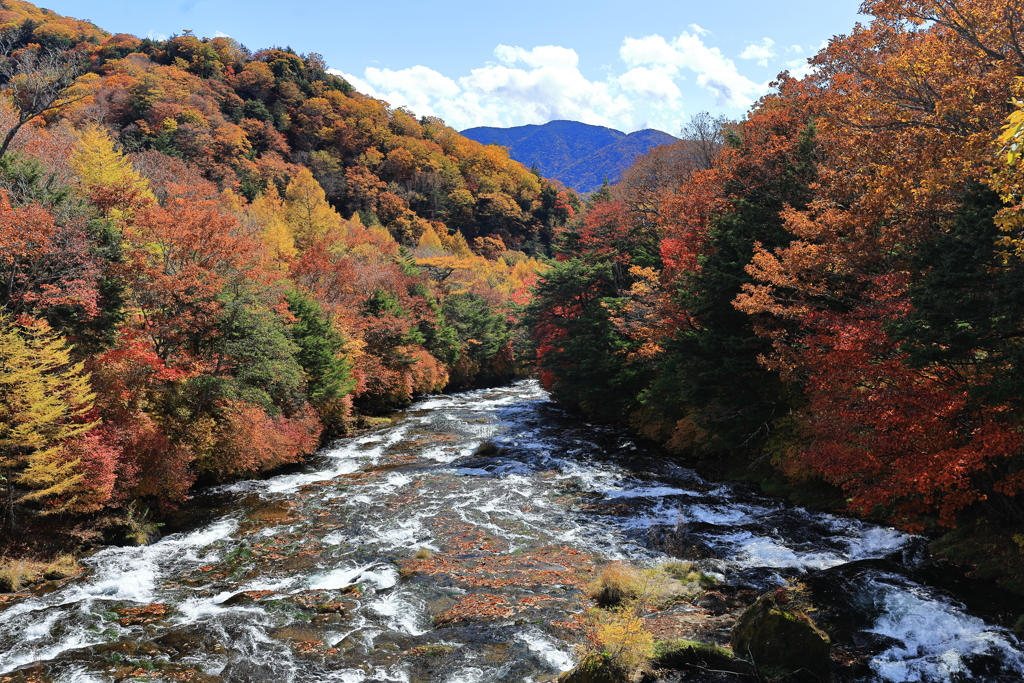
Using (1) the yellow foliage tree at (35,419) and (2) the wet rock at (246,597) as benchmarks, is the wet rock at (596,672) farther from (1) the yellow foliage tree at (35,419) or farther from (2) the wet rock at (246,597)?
(1) the yellow foliage tree at (35,419)

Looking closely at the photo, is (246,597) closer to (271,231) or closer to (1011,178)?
(1011,178)

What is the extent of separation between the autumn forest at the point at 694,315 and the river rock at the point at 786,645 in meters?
5.37

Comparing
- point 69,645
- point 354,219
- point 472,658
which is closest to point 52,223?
point 69,645

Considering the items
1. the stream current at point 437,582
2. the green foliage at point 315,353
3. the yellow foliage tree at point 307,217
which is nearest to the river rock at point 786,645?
the stream current at point 437,582

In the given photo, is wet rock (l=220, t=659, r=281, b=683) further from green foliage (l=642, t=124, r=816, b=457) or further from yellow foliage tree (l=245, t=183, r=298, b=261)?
yellow foliage tree (l=245, t=183, r=298, b=261)

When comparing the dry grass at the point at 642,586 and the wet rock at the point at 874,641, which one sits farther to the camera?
the dry grass at the point at 642,586

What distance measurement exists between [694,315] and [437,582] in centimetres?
1674

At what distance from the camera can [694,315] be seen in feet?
81.0

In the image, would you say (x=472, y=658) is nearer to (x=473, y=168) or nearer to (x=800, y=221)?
(x=800, y=221)

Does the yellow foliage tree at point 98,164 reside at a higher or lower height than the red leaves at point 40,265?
higher

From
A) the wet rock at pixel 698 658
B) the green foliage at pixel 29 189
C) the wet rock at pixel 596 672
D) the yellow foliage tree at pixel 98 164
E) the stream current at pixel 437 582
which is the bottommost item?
the stream current at pixel 437 582

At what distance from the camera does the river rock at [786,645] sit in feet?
28.9

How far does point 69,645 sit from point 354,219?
6385cm

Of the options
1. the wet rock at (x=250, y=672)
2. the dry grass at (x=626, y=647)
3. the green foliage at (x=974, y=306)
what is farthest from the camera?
the green foliage at (x=974, y=306)
